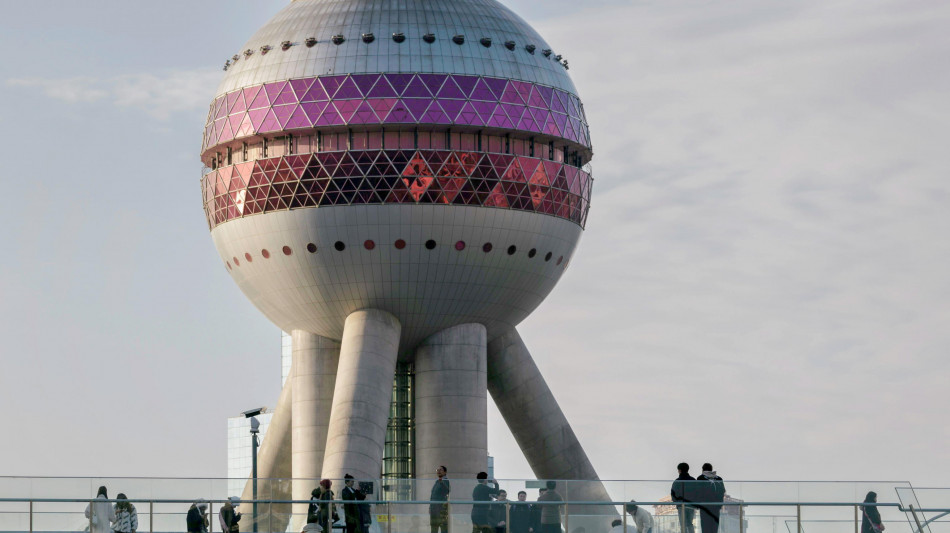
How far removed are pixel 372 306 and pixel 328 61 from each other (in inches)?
343

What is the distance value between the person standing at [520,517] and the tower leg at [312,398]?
24639mm

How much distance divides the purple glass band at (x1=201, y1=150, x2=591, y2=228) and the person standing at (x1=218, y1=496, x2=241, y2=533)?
19105 millimetres

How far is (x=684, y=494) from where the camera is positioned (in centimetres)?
3991

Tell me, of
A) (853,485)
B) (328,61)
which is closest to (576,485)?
(853,485)

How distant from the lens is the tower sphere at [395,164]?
197 feet

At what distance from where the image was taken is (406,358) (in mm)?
65500

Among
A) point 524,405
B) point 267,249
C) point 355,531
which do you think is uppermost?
point 267,249

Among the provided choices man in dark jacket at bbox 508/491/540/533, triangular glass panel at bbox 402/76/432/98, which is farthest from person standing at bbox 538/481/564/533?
triangular glass panel at bbox 402/76/432/98

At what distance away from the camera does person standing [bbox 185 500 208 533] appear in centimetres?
4209

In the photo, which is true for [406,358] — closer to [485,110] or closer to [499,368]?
[499,368]

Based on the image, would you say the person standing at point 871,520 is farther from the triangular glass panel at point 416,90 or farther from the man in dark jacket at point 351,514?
the triangular glass panel at point 416,90

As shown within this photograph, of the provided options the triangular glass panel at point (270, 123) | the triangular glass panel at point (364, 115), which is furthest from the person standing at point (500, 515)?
the triangular glass panel at point (270, 123)

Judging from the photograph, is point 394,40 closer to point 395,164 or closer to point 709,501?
point 395,164

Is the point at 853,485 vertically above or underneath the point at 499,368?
underneath
